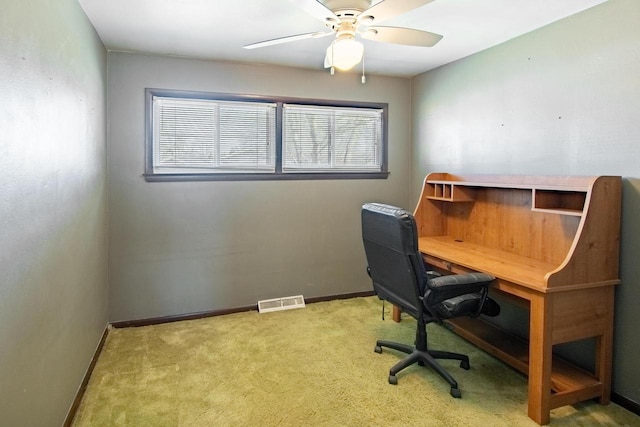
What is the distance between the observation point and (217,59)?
3461mm

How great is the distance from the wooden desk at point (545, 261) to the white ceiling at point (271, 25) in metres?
1.01

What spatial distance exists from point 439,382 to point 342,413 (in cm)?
70

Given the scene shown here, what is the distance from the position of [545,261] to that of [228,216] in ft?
8.27

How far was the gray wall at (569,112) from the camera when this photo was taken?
7.25ft

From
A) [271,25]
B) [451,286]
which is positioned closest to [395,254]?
[451,286]

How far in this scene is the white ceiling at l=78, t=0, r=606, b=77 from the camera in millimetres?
2350

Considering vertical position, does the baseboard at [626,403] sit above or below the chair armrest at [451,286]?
below

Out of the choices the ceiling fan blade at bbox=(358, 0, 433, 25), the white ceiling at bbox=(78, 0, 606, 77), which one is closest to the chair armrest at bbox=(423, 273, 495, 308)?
the ceiling fan blade at bbox=(358, 0, 433, 25)

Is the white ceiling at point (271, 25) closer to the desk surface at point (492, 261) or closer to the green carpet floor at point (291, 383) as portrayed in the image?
the desk surface at point (492, 261)

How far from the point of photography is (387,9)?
1.94m

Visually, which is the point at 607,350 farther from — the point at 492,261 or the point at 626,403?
the point at 492,261

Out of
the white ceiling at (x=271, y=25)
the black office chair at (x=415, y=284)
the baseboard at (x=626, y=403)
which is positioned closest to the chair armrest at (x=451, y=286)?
the black office chair at (x=415, y=284)

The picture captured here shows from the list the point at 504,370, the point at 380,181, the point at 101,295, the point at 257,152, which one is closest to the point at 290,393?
the point at 504,370

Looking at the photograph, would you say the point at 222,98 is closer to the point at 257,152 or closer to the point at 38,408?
the point at 257,152
